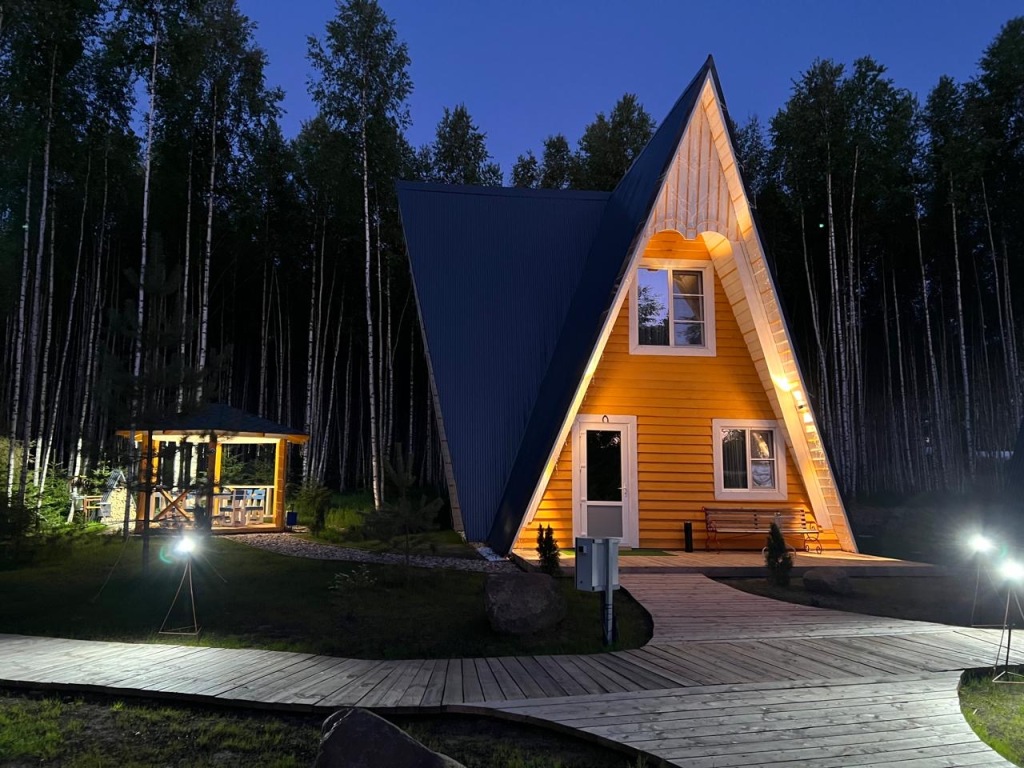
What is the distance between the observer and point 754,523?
35.0 ft

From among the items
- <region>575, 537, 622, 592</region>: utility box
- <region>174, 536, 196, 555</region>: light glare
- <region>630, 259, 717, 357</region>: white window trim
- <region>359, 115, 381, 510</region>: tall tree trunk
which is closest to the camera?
<region>575, 537, 622, 592</region>: utility box

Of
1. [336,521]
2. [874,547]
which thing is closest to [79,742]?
[336,521]

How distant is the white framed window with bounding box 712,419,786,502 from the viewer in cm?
1102

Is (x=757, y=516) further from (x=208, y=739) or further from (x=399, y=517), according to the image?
(x=208, y=739)

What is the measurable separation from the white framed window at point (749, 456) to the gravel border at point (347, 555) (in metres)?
4.20

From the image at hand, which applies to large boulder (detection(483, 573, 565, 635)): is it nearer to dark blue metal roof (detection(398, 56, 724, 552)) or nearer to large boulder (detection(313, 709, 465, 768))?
large boulder (detection(313, 709, 465, 768))

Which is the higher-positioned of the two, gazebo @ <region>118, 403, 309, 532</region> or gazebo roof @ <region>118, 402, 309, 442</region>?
gazebo roof @ <region>118, 402, 309, 442</region>

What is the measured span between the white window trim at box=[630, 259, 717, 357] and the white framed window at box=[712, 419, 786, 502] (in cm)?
130

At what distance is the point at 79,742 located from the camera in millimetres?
3521

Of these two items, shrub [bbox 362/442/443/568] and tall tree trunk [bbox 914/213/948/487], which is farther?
tall tree trunk [bbox 914/213/948/487]

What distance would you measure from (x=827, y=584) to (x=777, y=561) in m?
0.60

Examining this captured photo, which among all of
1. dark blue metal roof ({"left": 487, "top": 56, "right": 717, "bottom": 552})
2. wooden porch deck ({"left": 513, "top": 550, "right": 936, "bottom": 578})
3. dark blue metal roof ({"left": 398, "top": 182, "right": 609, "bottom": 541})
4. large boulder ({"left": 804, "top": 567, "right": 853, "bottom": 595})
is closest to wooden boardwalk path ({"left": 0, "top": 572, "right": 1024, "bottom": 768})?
large boulder ({"left": 804, "top": 567, "right": 853, "bottom": 595})

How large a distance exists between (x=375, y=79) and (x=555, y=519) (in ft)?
43.4

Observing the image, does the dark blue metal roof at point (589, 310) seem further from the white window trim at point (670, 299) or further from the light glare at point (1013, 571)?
the light glare at point (1013, 571)
